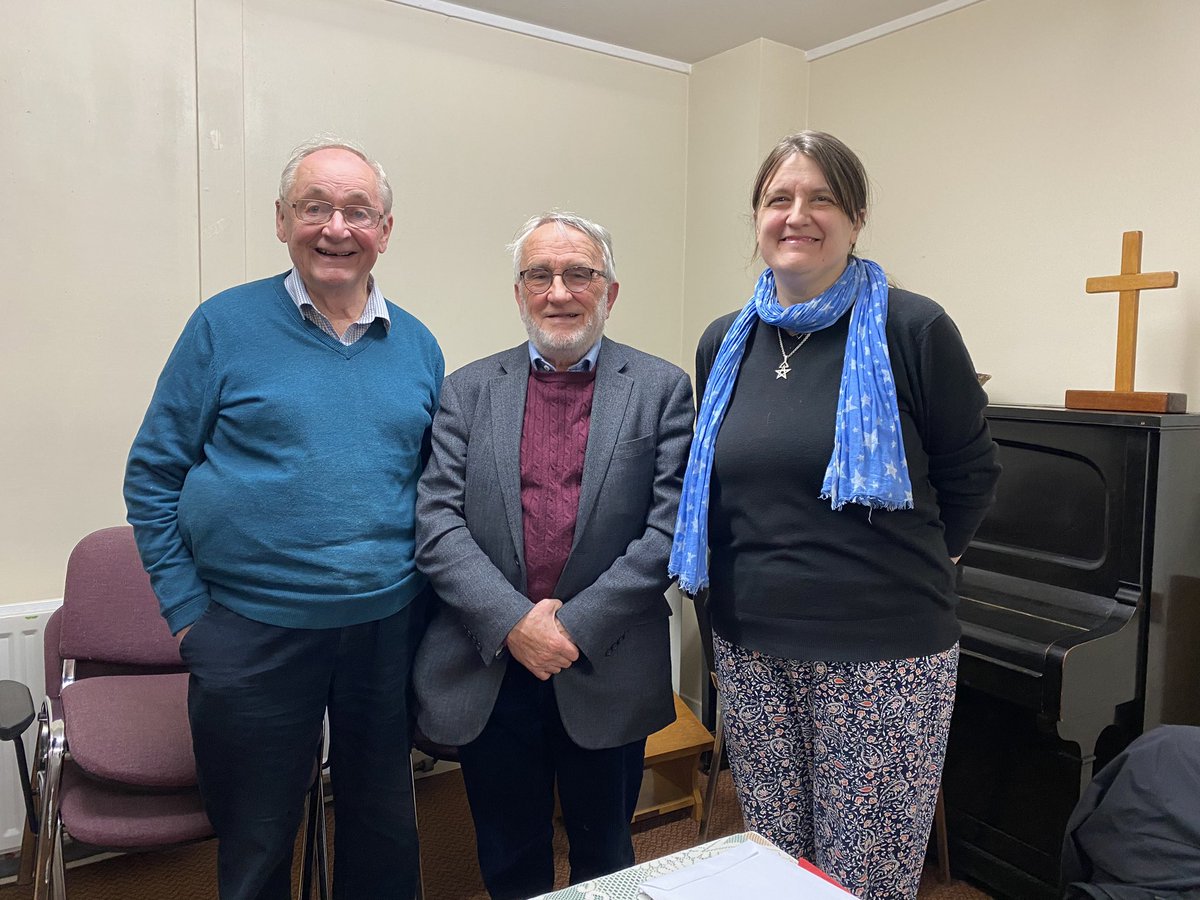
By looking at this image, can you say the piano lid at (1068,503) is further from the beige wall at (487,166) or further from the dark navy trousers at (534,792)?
the dark navy trousers at (534,792)

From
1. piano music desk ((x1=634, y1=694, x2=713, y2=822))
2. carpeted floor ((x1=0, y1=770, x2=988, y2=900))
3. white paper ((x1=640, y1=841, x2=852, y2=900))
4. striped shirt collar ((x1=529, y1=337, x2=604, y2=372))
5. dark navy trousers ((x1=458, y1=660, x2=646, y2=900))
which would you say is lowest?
carpeted floor ((x1=0, y1=770, x2=988, y2=900))

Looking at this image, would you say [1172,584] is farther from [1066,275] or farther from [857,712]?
[857,712]

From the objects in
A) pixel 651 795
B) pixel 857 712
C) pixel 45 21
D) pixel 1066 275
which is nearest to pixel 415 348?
pixel 857 712

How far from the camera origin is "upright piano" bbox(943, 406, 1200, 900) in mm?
1970

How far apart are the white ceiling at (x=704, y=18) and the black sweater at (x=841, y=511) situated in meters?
1.85

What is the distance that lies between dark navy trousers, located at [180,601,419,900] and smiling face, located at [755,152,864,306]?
0.92 meters

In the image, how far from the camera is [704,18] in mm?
2953

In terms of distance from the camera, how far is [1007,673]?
1979 mm

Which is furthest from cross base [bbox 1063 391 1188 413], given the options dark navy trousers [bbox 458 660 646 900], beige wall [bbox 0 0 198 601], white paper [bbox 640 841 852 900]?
beige wall [bbox 0 0 198 601]

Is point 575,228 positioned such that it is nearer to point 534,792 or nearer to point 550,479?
point 550,479

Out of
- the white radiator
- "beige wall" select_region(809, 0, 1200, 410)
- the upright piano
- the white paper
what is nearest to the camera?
the white paper

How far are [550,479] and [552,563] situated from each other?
15 cm

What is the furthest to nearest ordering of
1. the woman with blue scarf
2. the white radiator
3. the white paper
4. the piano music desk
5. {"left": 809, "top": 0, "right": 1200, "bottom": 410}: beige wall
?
the piano music desk
{"left": 809, "top": 0, "right": 1200, "bottom": 410}: beige wall
the white radiator
the woman with blue scarf
the white paper

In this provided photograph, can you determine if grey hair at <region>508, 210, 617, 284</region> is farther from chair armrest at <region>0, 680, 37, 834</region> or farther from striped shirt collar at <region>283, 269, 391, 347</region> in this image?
chair armrest at <region>0, 680, 37, 834</region>
